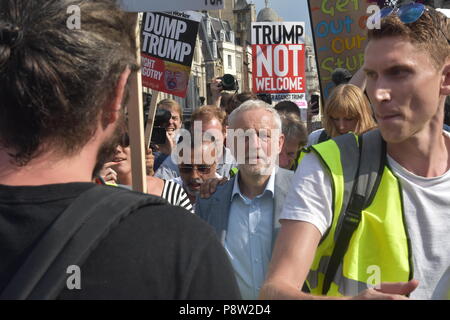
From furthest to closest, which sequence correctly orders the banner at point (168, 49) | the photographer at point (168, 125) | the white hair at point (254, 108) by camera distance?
the banner at point (168, 49), the photographer at point (168, 125), the white hair at point (254, 108)

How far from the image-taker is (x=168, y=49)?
7.25 m

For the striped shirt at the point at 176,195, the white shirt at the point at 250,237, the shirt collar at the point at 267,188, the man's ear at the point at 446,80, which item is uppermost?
the man's ear at the point at 446,80

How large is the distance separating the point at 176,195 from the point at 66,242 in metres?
3.13

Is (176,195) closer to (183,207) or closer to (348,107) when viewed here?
(348,107)

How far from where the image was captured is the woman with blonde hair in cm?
421

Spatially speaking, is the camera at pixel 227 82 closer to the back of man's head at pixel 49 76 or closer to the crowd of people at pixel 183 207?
the crowd of people at pixel 183 207

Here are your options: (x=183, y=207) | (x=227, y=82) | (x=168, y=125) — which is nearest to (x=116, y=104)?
(x=183, y=207)

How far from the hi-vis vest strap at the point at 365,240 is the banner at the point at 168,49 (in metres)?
5.35

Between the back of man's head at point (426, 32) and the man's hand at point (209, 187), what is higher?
the back of man's head at point (426, 32)

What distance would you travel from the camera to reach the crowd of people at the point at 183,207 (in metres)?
1.28

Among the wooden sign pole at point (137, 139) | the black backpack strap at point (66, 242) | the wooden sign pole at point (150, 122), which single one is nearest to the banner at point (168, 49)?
the wooden sign pole at point (150, 122)

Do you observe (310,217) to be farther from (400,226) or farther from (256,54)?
(256,54)

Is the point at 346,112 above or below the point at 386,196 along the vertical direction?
above

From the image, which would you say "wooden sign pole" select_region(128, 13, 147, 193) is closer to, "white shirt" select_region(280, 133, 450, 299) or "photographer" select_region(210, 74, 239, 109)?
"white shirt" select_region(280, 133, 450, 299)
